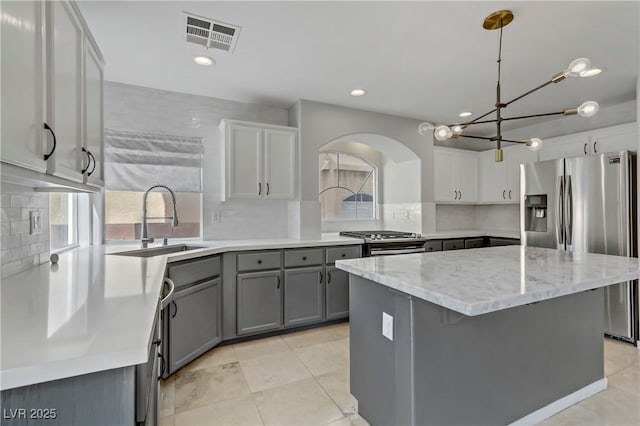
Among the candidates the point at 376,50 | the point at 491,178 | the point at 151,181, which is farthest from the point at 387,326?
the point at 491,178

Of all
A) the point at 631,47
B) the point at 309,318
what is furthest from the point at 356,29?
the point at 309,318

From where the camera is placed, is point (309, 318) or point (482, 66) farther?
point (309, 318)

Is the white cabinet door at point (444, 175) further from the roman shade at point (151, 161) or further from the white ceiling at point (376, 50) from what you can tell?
the roman shade at point (151, 161)

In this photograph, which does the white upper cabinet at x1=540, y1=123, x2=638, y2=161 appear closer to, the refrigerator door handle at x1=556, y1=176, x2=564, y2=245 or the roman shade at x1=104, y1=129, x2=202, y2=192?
the refrigerator door handle at x1=556, y1=176, x2=564, y2=245

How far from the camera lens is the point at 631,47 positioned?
245 centimetres

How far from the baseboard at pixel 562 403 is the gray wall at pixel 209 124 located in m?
2.78

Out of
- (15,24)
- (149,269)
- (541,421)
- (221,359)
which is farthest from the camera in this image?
(221,359)

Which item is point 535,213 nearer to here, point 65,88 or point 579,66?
point 579,66

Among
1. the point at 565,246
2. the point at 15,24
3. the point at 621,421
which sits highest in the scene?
the point at 15,24

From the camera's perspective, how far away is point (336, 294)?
3.33 meters

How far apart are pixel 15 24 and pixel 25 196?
110cm

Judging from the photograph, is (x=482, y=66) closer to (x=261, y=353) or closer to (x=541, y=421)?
(x=541, y=421)

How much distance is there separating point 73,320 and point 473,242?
4451 mm

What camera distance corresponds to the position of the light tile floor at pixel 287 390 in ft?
6.16
